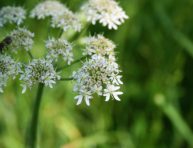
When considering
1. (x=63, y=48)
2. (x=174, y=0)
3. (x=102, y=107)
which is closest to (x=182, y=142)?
(x=102, y=107)

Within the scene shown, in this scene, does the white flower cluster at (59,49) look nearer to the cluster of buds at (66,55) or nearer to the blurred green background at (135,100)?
the cluster of buds at (66,55)

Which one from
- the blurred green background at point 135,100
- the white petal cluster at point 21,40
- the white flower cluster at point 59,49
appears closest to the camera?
the white flower cluster at point 59,49

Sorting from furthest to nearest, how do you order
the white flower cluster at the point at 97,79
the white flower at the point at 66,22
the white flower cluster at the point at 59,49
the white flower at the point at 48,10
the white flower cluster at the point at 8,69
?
the white flower at the point at 48,10 → the white flower at the point at 66,22 → the white flower cluster at the point at 59,49 → the white flower cluster at the point at 8,69 → the white flower cluster at the point at 97,79

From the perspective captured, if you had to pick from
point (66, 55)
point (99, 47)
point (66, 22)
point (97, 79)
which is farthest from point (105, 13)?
point (97, 79)

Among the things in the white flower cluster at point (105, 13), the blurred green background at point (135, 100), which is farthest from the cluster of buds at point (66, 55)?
the blurred green background at point (135, 100)

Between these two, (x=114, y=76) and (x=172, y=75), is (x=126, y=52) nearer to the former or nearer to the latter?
(x=172, y=75)

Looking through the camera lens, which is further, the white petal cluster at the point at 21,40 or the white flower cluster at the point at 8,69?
the white petal cluster at the point at 21,40
